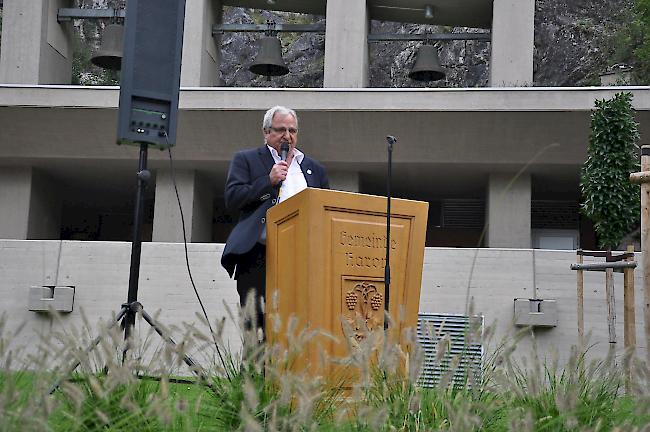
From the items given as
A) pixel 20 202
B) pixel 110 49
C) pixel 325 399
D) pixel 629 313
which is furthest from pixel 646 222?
pixel 20 202

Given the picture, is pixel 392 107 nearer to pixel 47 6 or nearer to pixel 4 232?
pixel 47 6

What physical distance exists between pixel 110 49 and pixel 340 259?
33.5ft

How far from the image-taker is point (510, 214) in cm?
1298

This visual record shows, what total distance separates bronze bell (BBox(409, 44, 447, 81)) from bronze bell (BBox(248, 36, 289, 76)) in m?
1.86

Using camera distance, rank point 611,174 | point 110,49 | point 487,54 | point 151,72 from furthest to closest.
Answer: point 487,54, point 110,49, point 611,174, point 151,72

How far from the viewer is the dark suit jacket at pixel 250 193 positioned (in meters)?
3.55

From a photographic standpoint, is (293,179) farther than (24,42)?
No

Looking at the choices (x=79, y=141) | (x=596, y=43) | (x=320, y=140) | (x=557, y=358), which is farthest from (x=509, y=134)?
(x=596, y=43)

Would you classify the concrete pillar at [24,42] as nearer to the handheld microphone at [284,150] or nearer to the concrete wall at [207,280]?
the concrete wall at [207,280]

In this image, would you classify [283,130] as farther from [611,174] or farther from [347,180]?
[347,180]

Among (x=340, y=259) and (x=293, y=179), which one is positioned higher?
(x=293, y=179)

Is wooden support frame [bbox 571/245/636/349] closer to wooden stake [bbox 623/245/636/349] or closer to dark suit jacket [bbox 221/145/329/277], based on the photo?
wooden stake [bbox 623/245/636/349]

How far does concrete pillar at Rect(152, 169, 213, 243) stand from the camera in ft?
43.4

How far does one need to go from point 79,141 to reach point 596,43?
21.4 meters
